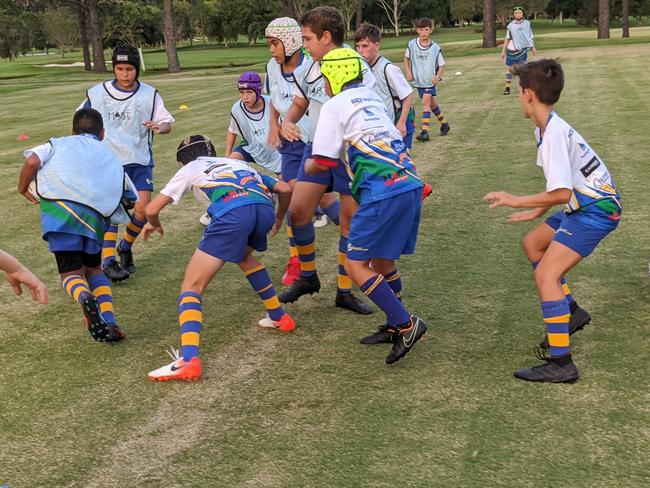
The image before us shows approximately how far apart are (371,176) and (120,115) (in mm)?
3319

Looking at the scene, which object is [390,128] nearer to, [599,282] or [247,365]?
[247,365]

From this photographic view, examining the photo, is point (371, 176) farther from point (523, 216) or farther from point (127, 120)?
point (127, 120)

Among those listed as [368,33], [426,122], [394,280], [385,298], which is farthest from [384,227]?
[426,122]

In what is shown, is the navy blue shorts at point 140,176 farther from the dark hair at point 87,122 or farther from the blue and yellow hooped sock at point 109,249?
the dark hair at point 87,122

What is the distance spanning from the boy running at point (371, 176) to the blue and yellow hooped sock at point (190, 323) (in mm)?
1030

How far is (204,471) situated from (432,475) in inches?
43.7

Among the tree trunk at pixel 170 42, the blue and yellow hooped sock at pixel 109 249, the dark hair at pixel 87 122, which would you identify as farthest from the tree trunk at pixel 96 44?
the dark hair at pixel 87 122

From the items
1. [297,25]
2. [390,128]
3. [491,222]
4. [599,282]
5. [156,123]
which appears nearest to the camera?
[390,128]

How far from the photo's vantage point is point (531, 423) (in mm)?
3877

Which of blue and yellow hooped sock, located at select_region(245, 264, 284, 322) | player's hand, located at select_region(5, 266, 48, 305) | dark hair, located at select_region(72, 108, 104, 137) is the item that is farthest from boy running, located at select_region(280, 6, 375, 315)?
player's hand, located at select_region(5, 266, 48, 305)

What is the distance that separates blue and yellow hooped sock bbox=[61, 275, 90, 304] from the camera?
499 centimetres

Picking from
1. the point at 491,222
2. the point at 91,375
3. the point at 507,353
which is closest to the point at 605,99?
the point at 491,222

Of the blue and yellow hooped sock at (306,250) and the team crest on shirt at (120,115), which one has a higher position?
the team crest on shirt at (120,115)

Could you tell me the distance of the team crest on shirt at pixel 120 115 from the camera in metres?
6.86
